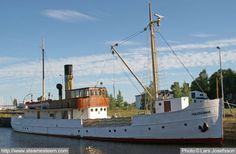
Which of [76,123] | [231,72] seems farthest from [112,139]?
[231,72]

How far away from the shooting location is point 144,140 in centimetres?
3672

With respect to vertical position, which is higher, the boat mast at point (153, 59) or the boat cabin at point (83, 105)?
the boat mast at point (153, 59)

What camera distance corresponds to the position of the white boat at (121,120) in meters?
33.8

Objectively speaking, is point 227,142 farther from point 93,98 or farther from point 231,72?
point 231,72

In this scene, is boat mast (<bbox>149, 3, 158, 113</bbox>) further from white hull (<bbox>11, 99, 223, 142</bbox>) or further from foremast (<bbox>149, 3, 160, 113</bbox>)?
white hull (<bbox>11, 99, 223, 142</bbox>)

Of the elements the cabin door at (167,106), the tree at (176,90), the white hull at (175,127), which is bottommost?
the white hull at (175,127)

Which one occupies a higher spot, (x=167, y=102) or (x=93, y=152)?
(x=167, y=102)

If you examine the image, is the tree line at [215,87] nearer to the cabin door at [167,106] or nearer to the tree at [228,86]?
the tree at [228,86]

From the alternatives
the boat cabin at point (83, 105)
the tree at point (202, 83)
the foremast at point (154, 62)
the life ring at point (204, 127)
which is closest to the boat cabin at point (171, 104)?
the foremast at point (154, 62)

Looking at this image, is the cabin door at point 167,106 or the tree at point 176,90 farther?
the tree at point 176,90

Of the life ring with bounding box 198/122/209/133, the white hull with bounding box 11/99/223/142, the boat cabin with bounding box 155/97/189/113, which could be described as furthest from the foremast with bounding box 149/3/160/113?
the life ring with bounding box 198/122/209/133

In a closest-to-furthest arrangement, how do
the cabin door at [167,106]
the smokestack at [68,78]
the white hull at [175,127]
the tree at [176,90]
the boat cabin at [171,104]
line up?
the white hull at [175,127] < the boat cabin at [171,104] < the cabin door at [167,106] < the smokestack at [68,78] < the tree at [176,90]

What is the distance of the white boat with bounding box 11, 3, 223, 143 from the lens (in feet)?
111

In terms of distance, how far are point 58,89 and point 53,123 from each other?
5071 mm
